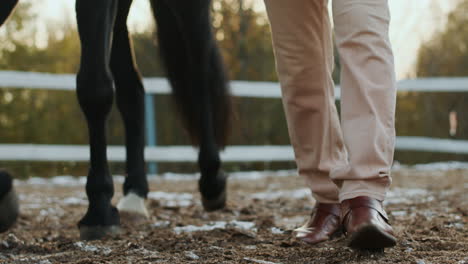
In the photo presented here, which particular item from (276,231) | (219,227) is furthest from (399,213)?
(219,227)

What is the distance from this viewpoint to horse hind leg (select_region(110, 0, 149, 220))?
99.7 inches

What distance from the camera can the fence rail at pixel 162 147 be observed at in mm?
5223

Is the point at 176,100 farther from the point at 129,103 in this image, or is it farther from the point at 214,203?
the point at 214,203

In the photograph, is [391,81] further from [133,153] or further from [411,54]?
[411,54]

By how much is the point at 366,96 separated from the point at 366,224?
333 millimetres

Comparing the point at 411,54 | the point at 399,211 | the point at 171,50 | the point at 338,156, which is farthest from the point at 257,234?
the point at 411,54

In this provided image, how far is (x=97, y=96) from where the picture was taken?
185cm

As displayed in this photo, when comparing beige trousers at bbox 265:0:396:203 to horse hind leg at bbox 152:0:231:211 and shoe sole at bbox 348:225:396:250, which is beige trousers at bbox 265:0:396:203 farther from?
horse hind leg at bbox 152:0:231:211

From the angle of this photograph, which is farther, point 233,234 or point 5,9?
point 233,234

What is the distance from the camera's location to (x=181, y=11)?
8.18 ft

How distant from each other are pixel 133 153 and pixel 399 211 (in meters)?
1.23

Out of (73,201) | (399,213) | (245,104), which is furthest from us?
(245,104)

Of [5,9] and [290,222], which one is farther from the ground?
[5,9]

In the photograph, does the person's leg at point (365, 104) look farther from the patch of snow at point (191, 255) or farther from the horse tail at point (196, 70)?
the horse tail at point (196, 70)
